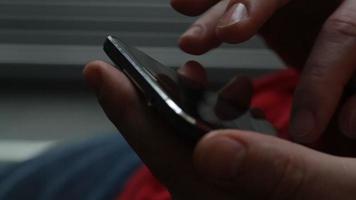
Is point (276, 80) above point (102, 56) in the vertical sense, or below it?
below

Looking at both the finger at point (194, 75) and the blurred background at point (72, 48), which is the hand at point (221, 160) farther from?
the blurred background at point (72, 48)

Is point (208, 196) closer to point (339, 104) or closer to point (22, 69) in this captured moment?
point (339, 104)

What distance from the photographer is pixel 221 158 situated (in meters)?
0.29

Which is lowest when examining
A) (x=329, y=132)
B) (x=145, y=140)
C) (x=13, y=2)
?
(x=329, y=132)

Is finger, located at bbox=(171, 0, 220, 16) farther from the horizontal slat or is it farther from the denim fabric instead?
the horizontal slat

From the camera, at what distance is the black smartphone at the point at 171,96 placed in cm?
30

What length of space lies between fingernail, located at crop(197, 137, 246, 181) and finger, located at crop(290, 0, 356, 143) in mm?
139

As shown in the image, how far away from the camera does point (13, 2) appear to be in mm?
950

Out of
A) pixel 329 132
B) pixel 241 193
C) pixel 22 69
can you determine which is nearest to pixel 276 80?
pixel 329 132

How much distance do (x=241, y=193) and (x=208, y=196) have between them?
0.13ft

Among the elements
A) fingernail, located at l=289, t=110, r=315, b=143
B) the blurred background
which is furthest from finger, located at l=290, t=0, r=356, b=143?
the blurred background

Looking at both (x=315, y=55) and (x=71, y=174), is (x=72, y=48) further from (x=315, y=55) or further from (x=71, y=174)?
(x=315, y=55)

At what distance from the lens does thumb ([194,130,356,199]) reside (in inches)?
11.5

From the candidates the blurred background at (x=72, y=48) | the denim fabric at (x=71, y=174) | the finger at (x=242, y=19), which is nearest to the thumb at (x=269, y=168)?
the finger at (x=242, y=19)
